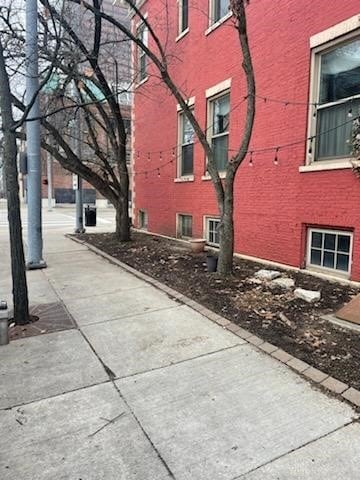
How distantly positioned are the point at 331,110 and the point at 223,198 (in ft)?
7.01

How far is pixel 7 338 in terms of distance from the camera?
3703mm

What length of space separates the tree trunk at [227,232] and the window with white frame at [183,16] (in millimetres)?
6381

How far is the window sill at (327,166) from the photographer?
5.36 metres

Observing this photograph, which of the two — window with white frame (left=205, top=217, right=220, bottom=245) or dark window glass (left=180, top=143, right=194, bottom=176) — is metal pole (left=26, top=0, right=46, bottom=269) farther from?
dark window glass (left=180, top=143, right=194, bottom=176)

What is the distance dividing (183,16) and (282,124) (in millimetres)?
5591

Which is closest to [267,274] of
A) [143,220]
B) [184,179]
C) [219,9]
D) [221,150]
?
[221,150]

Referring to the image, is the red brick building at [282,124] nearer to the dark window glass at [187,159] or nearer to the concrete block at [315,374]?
the dark window glass at [187,159]

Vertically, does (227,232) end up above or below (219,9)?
below

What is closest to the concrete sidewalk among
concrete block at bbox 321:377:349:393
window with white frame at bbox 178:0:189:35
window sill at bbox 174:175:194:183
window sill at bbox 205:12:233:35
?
concrete block at bbox 321:377:349:393

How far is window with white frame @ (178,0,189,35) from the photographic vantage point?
32.2 ft

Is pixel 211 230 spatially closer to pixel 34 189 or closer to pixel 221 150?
pixel 221 150

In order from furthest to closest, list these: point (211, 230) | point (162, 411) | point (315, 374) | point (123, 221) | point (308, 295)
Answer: point (123, 221), point (211, 230), point (308, 295), point (315, 374), point (162, 411)

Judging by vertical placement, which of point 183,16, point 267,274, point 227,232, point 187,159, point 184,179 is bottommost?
point 267,274

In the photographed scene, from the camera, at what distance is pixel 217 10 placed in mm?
8430
